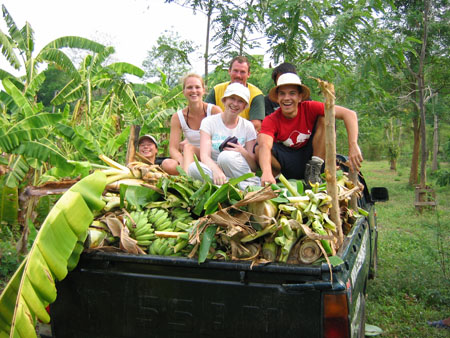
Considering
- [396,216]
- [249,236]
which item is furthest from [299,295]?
[396,216]

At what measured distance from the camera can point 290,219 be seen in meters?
2.46

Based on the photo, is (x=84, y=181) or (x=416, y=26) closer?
(x=84, y=181)

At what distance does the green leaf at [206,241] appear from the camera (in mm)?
2232

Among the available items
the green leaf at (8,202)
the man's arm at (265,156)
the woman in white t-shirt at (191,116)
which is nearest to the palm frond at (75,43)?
the green leaf at (8,202)

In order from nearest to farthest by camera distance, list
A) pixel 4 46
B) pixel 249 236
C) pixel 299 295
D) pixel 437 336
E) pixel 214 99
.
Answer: pixel 299 295, pixel 249 236, pixel 437 336, pixel 214 99, pixel 4 46

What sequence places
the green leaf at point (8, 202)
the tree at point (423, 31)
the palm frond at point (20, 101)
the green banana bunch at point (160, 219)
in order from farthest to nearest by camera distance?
1. the tree at point (423, 31)
2. the green leaf at point (8, 202)
3. the palm frond at point (20, 101)
4. the green banana bunch at point (160, 219)

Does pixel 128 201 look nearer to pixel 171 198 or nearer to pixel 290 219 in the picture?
pixel 171 198

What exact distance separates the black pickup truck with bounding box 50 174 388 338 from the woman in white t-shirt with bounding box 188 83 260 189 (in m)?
1.48

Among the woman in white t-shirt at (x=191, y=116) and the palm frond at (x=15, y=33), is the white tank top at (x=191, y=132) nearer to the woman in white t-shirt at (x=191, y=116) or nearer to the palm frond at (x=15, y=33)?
the woman in white t-shirt at (x=191, y=116)

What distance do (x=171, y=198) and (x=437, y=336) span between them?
9.33 feet

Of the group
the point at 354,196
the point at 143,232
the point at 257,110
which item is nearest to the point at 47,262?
the point at 143,232

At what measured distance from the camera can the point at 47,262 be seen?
2.28 m

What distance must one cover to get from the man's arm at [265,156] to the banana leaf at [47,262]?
1.56 meters

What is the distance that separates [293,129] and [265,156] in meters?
0.59
